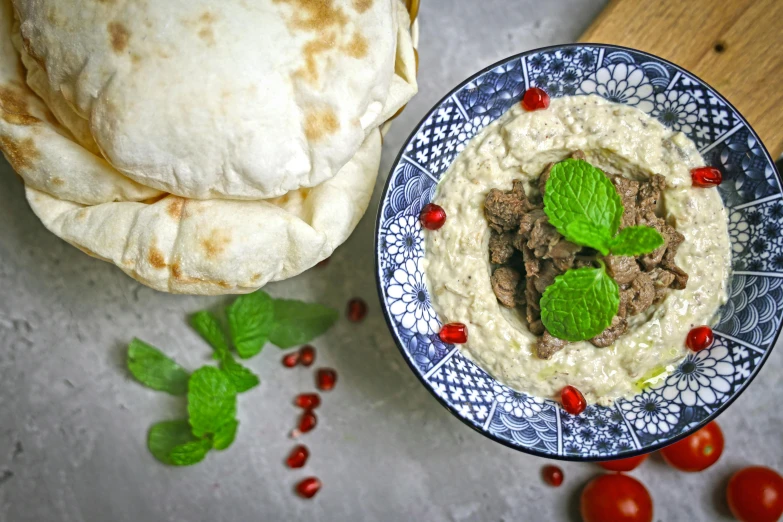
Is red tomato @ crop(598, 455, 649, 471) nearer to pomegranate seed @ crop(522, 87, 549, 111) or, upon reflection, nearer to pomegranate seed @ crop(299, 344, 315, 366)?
pomegranate seed @ crop(299, 344, 315, 366)

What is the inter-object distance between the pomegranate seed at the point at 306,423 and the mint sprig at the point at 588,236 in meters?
1.27

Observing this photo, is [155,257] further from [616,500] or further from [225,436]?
[616,500]

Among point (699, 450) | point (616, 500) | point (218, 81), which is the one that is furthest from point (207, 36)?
point (699, 450)

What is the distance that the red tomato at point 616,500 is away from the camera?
2744mm

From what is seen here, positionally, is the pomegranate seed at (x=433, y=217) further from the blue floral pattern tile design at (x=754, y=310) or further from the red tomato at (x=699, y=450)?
the red tomato at (x=699, y=450)

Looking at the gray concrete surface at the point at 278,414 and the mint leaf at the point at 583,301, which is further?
the gray concrete surface at the point at 278,414

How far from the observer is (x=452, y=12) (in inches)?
114

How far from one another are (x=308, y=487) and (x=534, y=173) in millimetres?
1657

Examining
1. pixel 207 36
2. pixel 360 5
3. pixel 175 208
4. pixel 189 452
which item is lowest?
pixel 189 452

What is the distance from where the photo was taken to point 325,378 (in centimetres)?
287

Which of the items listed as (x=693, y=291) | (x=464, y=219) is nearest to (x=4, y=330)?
(x=464, y=219)

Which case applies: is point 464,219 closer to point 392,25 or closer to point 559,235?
point 559,235

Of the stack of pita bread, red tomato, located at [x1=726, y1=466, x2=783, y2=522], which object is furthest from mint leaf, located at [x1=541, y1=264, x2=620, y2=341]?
red tomato, located at [x1=726, y1=466, x2=783, y2=522]

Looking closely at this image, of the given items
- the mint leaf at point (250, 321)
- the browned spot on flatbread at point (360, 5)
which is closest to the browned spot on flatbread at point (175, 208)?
the mint leaf at point (250, 321)
